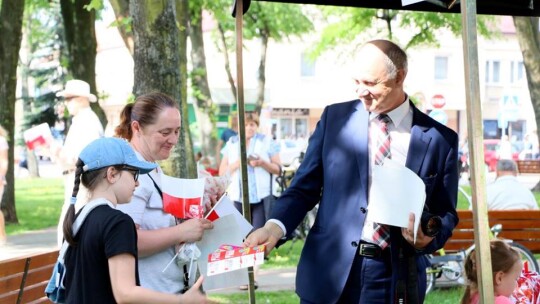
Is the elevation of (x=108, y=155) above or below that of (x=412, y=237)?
above

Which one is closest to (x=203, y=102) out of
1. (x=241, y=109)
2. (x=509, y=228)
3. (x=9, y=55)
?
(x=9, y=55)

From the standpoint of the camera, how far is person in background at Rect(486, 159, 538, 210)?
1036 cm

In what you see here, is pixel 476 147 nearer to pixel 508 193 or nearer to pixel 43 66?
pixel 508 193

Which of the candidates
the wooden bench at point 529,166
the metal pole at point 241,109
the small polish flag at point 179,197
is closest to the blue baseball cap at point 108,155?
the small polish flag at point 179,197

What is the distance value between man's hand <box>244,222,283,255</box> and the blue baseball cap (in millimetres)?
730

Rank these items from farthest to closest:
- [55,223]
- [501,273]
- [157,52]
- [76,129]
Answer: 1. [55,223]
2. [76,129]
3. [157,52]
4. [501,273]

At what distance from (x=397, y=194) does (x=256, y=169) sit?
256 inches

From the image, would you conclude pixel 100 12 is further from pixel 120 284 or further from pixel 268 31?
pixel 120 284

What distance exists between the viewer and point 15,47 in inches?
668

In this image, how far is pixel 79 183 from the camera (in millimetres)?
3512

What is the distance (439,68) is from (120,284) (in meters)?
57.8

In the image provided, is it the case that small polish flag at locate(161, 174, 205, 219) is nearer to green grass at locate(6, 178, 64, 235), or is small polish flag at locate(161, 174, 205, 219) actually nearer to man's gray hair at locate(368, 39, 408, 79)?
man's gray hair at locate(368, 39, 408, 79)

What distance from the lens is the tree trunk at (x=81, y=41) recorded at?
17.2 meters

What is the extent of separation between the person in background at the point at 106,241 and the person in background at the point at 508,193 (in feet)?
24.3
